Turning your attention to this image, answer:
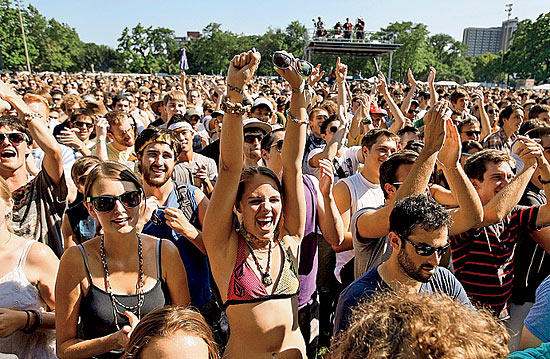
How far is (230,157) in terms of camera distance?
6.49 ft

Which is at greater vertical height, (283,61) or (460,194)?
(283,61)

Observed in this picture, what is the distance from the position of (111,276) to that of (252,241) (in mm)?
725

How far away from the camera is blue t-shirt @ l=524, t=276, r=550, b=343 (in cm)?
176

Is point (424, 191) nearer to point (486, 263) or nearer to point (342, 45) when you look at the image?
point (486, 263)

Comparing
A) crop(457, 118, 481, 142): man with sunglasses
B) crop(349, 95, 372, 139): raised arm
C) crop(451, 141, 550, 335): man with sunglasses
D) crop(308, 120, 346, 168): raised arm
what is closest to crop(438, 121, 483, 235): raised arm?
crop(451, 141, 550, 335): man with sunglasses

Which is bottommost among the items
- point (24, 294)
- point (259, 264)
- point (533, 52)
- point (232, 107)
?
point (24, 294)

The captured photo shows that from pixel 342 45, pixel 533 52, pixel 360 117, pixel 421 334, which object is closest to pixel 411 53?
pixel 533 52

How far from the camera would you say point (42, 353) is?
2.13 m

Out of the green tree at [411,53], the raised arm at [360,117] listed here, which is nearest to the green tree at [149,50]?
the green tree at [411,53]

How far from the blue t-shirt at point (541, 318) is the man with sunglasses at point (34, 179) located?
2.85 meters

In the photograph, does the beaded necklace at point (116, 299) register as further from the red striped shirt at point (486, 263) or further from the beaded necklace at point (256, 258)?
the red striped shirt at point (486, 263)

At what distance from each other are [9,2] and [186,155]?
203ft

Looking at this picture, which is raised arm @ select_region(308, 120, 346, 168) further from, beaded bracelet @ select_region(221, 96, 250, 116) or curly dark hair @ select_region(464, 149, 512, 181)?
beaded bracelet @ select_region(221, 96, 250, 116)

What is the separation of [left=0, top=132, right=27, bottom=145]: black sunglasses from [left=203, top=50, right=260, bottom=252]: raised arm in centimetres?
172
